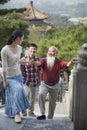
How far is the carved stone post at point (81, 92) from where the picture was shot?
5215mm

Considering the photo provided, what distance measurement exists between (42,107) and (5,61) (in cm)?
108

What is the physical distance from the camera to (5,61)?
18.8 feet

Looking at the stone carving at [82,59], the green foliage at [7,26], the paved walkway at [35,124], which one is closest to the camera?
the stone carving at [82,59]

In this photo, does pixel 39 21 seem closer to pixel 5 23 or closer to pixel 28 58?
pixel 5 23

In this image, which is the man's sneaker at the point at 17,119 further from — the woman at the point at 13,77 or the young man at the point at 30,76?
the young man at the point at 30,76

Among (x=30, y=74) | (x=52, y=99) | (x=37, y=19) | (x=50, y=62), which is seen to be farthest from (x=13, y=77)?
(x=37, y=19)

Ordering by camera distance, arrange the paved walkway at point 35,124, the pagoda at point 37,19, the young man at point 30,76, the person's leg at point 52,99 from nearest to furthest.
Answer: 1. the paved walkway at point 35,124
2. the person's leg at point 52,99
3. the young man at point 30,76
4. the pagoda at point 37,19

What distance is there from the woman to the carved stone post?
0.87 meters

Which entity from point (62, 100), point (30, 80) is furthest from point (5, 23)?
point (30, 80)

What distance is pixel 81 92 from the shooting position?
5281 mm

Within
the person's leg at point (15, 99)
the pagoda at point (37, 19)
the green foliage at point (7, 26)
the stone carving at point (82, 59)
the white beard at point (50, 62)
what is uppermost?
the stone carving at point (82, 59)

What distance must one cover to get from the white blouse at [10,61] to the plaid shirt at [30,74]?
76cm

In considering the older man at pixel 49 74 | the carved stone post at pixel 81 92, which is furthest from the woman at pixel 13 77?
the carved stone post at pixel 81 92

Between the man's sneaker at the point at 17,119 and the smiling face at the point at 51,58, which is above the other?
the smiling face at the point at 51,58
